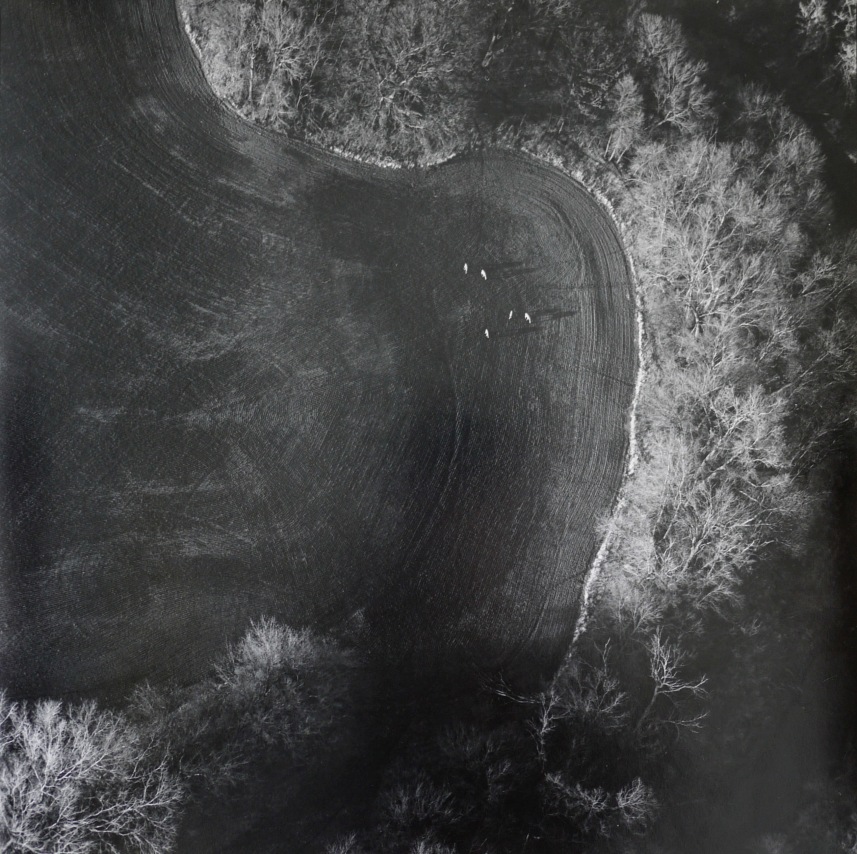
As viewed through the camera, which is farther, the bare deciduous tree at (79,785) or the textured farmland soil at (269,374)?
the textured farmland soil at (269,374)

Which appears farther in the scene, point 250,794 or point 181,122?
point 181,122

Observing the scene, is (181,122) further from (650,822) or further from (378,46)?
(650,822)

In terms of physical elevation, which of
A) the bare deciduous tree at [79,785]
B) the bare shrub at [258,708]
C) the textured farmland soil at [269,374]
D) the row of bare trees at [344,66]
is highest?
the row of bare trees at [344,66]

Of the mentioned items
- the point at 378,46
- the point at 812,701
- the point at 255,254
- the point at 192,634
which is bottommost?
the point at 812,701

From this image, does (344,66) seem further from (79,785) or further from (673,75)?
(79,785)

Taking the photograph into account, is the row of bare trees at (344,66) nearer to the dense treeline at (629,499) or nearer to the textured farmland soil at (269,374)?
the dense treeline at (629,499)

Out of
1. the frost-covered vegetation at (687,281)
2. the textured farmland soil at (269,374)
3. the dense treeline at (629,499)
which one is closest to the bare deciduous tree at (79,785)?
the dense treeline at (629,499)

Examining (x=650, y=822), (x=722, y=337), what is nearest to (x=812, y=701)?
(x=650, y=822)

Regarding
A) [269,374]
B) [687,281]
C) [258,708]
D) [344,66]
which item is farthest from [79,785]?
[687,281]
